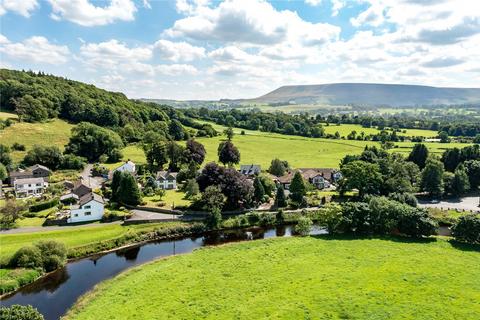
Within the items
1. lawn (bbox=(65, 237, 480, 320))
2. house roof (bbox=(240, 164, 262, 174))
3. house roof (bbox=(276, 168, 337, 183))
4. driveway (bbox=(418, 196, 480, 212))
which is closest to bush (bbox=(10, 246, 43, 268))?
lawn (bbox=(65, 237, 480, 320))

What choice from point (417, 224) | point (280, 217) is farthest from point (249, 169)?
point (417, 224)

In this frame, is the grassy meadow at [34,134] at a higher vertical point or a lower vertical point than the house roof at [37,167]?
higher

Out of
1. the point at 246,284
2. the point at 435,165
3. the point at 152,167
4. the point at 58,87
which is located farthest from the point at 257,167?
the point at 58,87

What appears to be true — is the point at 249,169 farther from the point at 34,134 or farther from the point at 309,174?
the point at 34,134

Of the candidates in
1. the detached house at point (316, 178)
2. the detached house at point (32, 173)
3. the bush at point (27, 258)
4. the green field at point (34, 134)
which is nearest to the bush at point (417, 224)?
the detached house at point (316, 178)

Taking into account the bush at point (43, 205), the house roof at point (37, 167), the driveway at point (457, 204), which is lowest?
the driveway at point (457, 204)

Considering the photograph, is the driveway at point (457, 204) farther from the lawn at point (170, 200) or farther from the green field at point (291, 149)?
the lawn at point (170, 200)

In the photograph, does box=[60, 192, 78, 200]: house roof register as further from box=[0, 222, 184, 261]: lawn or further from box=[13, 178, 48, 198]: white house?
box=[0, 222, 184, 261]: lawn
